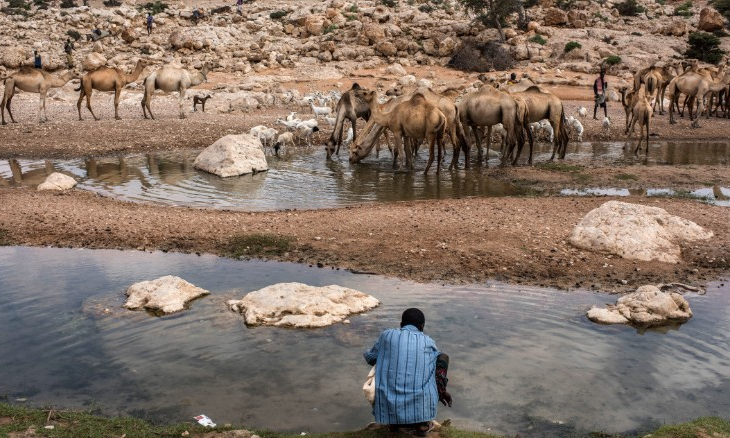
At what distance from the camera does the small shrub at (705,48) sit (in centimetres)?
4112

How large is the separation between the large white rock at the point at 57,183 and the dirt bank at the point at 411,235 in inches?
38.2

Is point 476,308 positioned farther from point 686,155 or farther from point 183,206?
point 686,155

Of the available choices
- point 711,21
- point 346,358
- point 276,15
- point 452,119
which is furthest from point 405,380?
point 711,21

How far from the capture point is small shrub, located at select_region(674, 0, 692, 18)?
51875mm

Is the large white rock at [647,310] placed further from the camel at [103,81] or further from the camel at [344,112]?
the camel at [103,81]

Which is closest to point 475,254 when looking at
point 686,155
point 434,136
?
point 434,136

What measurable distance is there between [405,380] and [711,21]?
4812 cm

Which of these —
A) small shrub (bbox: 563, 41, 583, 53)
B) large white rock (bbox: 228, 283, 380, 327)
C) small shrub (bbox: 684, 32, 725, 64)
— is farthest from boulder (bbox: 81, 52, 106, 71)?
large white rock (bbox: 228, 283, 380, 327)

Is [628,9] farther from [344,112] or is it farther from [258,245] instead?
[258,245]

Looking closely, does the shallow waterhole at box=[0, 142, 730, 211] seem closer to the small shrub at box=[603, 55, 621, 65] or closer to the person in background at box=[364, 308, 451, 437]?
the person in background at box=[364, 308, 451, 437]

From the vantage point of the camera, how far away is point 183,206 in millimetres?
13438

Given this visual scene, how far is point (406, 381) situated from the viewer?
16.9 ft

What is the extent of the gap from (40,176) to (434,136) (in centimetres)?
914

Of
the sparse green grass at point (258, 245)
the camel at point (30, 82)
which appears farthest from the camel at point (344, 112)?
the camel at point (30, 82)
